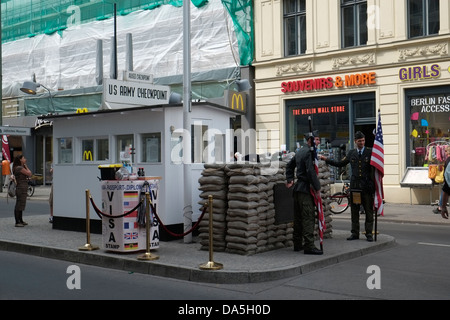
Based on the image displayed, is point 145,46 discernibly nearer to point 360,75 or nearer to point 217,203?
point 360,75

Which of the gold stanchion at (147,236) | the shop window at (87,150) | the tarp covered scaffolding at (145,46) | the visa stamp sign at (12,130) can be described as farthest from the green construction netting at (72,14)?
the gold stanchion at (147,236)

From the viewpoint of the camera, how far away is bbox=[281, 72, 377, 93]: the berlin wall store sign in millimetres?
19750

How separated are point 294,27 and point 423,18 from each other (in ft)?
17.1

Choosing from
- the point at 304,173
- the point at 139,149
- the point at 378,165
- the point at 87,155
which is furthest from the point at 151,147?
the point at 378,165

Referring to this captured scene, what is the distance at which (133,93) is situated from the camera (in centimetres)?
1045

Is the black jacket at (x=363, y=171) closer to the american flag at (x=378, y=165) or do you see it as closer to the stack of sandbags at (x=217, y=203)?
the american flag at (x=378, y=165)

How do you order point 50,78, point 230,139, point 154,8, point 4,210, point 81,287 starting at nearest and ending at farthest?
point 81,287, point 230,139, point 4,210, point 154,8, point 50,78

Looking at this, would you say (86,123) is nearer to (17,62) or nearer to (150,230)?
(150,230)

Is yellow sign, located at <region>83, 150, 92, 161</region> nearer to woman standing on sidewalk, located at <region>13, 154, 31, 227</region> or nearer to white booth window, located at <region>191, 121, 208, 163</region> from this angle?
woman standing on sidewalk, located at <region>13, 154, 31, 227</region>

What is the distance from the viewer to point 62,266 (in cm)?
850

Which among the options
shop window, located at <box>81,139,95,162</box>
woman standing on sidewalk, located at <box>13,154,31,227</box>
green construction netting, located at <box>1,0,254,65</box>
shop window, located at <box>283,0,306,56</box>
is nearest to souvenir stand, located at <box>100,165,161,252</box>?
shop window, located at <box>81,139,95,162</box>

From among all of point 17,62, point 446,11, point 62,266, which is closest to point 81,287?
point 62,266

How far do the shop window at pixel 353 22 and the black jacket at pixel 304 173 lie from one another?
12.8 meters

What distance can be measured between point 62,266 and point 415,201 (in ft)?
45.3
